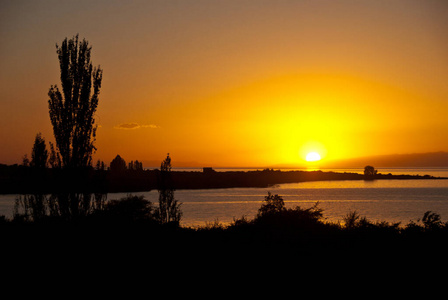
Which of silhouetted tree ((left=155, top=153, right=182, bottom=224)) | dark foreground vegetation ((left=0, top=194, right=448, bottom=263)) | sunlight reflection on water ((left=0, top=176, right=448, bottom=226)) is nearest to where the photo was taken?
dark foreground vegetation ((left=0, top=194, right=448, bottom=263))

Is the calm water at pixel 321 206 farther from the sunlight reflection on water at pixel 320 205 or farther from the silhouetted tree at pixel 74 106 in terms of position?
the silhouetted tree at pixel 74 106

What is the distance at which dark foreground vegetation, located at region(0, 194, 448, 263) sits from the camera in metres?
17.7

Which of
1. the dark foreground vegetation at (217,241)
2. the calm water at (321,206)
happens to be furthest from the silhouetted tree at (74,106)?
the calm water at (321,206)

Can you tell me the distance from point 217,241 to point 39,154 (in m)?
24.8

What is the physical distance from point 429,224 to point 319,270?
35.0 ft

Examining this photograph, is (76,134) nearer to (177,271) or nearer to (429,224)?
(177,271)

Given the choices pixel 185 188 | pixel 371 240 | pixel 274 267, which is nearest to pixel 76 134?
pixel 274 267

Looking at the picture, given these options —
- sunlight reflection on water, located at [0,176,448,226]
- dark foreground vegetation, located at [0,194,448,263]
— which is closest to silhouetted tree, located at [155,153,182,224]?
sunlight reflection on water, located at [0,176,448,226]

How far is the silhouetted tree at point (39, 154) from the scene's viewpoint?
126 ft

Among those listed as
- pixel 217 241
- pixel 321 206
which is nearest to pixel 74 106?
pixel 217 241

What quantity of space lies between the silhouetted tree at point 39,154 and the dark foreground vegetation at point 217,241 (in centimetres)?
1560

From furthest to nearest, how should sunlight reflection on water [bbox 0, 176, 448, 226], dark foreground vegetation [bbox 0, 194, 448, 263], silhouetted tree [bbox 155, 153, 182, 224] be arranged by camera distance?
sunlight reflection on water [bbox 0, 176, 448, 226] → silhouetted tree [bbox 155, 153, 182, 224] → dark foreground vegetation [bbox 0, 194, 448, 263]

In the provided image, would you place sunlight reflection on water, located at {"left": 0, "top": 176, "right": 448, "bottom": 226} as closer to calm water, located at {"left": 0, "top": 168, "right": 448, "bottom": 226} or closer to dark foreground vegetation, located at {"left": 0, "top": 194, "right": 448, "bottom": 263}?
calm water, located at {"left": 0, "top": 168, "right": 448, "bottom": 226}

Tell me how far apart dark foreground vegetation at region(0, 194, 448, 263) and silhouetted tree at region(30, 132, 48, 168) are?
51.2ft
